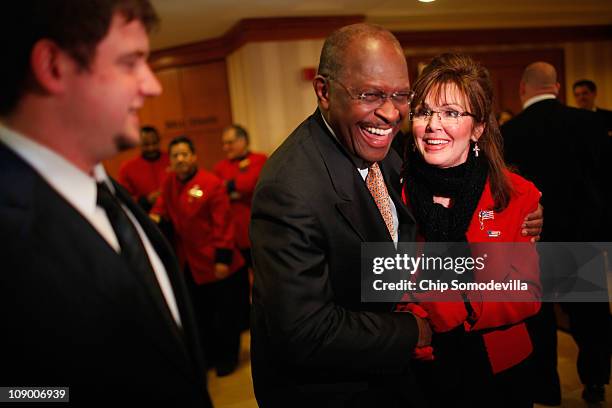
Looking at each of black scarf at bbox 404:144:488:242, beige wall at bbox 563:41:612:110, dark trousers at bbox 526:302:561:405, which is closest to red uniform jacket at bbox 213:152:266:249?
dark trousers at bbox 526:302:561:405

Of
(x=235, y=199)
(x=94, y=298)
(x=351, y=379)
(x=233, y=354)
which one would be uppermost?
(x=94, y=298)

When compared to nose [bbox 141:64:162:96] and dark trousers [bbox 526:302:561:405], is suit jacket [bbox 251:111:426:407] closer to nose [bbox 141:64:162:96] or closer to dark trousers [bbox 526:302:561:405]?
nose [bbox 141:64:162:96]

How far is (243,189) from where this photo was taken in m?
4.76

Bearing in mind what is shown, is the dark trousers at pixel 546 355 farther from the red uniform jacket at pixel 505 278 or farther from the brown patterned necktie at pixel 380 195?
the brown patterned necktie at pixel 380 195

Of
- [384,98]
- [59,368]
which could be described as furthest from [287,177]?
[59,368]

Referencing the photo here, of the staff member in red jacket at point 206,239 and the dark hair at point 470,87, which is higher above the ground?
the dark hair at point 470,87

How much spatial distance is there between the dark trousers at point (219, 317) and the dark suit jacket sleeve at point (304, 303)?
9.29 ft

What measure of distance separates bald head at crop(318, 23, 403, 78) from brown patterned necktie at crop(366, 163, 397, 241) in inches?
13.7

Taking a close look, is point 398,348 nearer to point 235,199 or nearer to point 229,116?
point 235,199

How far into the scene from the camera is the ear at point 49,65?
66 centimetres

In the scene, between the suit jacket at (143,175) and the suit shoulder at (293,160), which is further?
the suit jacket at (143,175)

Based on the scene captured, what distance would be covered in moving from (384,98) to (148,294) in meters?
0.77

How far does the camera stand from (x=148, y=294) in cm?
76

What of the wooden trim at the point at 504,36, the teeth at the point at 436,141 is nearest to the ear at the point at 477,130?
the teeth at the point at 436,141
